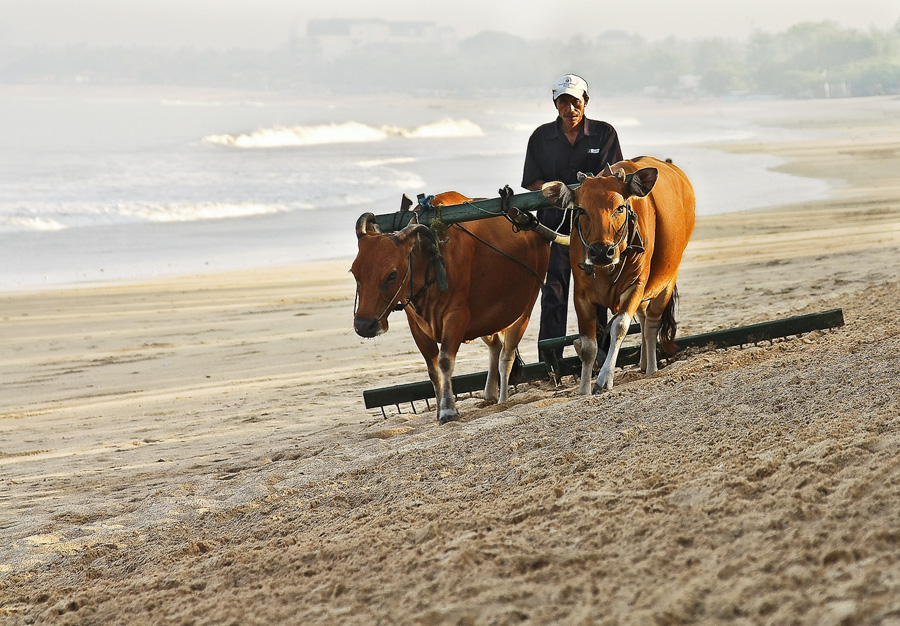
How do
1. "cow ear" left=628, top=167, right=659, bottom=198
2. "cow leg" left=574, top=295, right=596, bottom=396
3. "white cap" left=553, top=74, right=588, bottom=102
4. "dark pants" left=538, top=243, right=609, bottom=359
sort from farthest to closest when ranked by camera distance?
"dark pants" left=538, top=243, right=609, bottom=359, "white cap" left=553, top=74, right=588, bottom=102, "cow leg" left=574, top=295, right=596, bottom=396, "cow ear" left=628, top=167, right=659, bottom=198

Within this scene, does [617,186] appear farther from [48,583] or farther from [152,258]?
[152,258]

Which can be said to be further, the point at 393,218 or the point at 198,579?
the point at 393,218

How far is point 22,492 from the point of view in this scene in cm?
689

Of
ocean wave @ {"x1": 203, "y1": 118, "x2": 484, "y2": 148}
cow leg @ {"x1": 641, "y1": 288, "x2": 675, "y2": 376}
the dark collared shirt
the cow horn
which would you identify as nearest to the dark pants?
the dark collared shirt

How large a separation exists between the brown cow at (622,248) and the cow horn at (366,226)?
3.57 feet

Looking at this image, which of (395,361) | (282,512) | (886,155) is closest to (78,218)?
(395,361)

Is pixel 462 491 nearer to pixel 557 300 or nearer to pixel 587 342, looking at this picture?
pixel 587 342

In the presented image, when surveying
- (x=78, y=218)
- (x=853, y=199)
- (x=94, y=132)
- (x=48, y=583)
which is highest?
(x=94, y=132)

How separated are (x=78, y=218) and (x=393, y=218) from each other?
65.2 ft

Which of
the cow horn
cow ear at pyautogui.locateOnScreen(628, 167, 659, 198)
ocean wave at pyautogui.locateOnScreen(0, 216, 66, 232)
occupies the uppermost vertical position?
ocean wave at pyautogui.locateOnScreen(0, 216, 66, 232)

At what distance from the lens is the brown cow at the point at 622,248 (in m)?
6.46

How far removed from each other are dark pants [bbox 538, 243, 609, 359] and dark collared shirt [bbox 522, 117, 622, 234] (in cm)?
21

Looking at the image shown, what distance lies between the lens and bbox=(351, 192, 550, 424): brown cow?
21.3 feet

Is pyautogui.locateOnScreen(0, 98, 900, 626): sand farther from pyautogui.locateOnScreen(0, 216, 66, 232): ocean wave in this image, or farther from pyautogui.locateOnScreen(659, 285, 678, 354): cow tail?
pyautogui.locateOnScreen(0, 216, 66, 232): ocean wave
